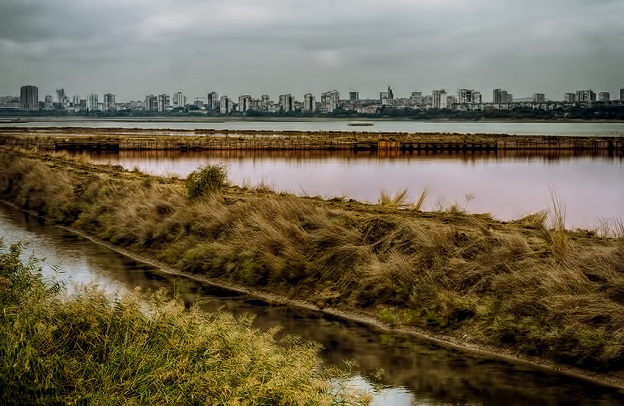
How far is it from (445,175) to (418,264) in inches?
1506

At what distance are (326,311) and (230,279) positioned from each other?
324 centimetres

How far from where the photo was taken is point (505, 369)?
40.8 feet

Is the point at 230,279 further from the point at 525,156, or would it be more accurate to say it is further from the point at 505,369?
the point at 525,156

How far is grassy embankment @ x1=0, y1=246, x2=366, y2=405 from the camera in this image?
25.0 feet

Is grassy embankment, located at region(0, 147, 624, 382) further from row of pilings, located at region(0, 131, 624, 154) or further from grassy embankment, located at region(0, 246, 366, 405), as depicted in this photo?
row of pilings, located at region(0, 131, 624, 154)

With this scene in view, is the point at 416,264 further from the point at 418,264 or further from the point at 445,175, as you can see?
the point at 445,175

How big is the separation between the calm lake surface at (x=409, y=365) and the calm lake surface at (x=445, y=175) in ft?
34.7

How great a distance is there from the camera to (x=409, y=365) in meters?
12.7

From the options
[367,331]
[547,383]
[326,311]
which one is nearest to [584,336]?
[547,383]

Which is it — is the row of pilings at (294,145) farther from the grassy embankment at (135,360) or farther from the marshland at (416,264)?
the grassy embankment at (135,360)

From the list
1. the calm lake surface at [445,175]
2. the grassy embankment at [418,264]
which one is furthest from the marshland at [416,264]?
the calm lake surface at [445,175]

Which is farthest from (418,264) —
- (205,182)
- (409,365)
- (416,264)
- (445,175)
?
(445,175)

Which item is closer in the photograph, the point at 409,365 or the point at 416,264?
the point at 409,365

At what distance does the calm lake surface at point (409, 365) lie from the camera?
11258mm
